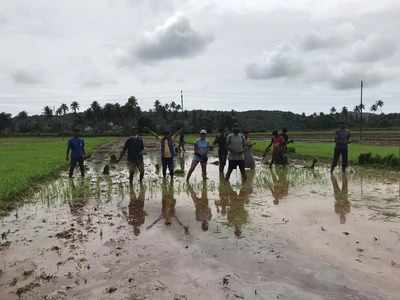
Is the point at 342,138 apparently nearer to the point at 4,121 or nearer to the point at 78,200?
the point at 78,200

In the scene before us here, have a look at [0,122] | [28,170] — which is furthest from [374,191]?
[0,122]

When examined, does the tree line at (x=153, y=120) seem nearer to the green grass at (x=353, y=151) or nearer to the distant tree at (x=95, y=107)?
the distant tree at (x=95, y=107)

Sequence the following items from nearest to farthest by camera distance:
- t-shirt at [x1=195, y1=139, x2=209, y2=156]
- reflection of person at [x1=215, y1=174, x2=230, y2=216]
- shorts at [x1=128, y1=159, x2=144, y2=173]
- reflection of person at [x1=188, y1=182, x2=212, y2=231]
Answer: reflection of person at [x1=188, y1=182, x2=212, y2=231] < reflection of person at [x1=215, y1=174, x2=230, y2=216] < shorts at [x1=128, y1=159, x2=144, y2=173] < t-shirt at [x1=195, y1=139, x2=209, y2=156]

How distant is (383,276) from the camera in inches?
197

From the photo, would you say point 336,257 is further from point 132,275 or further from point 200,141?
point 200,141

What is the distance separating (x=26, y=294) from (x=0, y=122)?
391ft

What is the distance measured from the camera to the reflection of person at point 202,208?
806cm

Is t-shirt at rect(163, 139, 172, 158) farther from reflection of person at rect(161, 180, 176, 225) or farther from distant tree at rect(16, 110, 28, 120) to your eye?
distant tree at rect(16, 110, 28, 120)

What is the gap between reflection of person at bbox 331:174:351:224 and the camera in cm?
844

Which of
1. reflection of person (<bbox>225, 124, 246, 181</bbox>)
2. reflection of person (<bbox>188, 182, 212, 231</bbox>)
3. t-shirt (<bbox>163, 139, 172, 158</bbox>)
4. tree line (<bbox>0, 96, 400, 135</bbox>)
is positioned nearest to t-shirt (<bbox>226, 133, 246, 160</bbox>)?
reflection of person (<bbox>225, 124, 246, 181</bbox>)

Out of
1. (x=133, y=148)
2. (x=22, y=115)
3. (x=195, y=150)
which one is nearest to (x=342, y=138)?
(x=195, y=150)

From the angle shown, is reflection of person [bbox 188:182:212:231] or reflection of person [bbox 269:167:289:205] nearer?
reflection of person [bbox 188:182:212:231]

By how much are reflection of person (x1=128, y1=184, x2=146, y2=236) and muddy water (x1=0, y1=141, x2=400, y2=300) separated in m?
0.02

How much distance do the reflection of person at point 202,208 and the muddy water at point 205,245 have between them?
2cm
